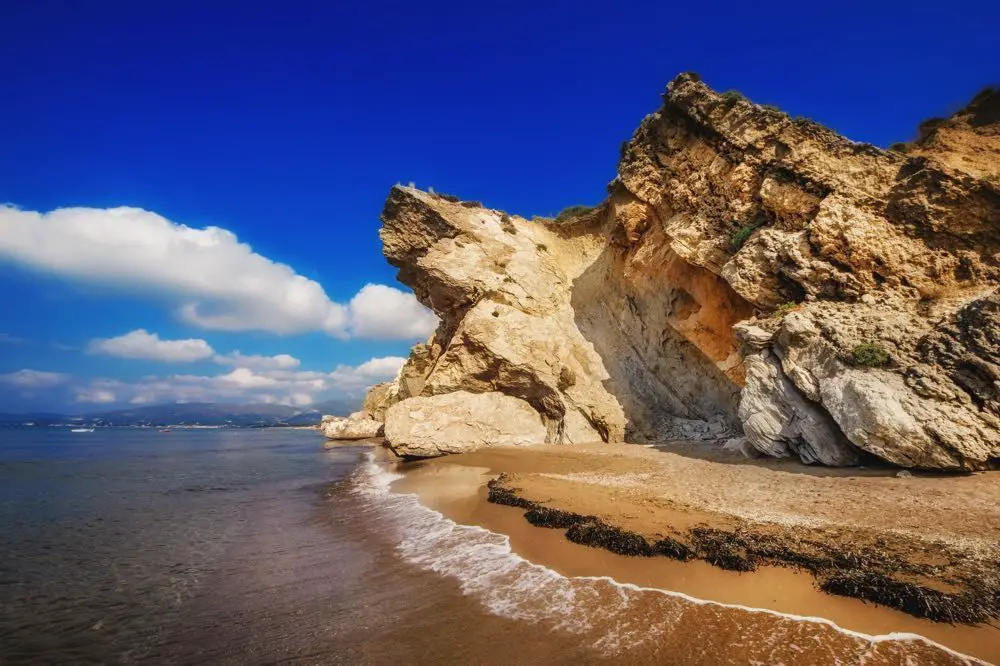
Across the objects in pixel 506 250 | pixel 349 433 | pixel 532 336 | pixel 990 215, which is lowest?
pixel 349 433

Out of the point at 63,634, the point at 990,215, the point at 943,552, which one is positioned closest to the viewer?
the point at 63,634

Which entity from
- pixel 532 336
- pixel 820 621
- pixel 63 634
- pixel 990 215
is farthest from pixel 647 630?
pixel 532 336

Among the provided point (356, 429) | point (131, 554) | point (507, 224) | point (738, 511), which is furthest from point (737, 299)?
point (356, 429)

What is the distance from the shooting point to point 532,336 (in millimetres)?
21344

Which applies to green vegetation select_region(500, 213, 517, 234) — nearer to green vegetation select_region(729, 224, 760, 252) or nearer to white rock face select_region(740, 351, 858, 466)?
green vegetation select_region(729, 224, 760, 252)

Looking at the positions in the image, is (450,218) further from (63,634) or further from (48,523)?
(63,634)

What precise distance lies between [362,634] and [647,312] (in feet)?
62.6

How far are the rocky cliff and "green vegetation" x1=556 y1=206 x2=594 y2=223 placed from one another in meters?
2.06

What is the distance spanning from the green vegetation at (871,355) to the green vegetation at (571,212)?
69.7 ft

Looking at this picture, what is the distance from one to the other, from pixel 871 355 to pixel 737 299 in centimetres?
622

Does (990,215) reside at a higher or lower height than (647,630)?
higher

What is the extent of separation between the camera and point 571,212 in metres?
32.4

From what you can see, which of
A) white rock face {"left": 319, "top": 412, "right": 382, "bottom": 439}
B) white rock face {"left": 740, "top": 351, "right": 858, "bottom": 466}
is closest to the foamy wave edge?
white rock face {"left": 740, "top": 351, "right": 858, "bottom": 466}

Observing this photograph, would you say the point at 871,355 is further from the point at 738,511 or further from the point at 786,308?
the point at 738,511
